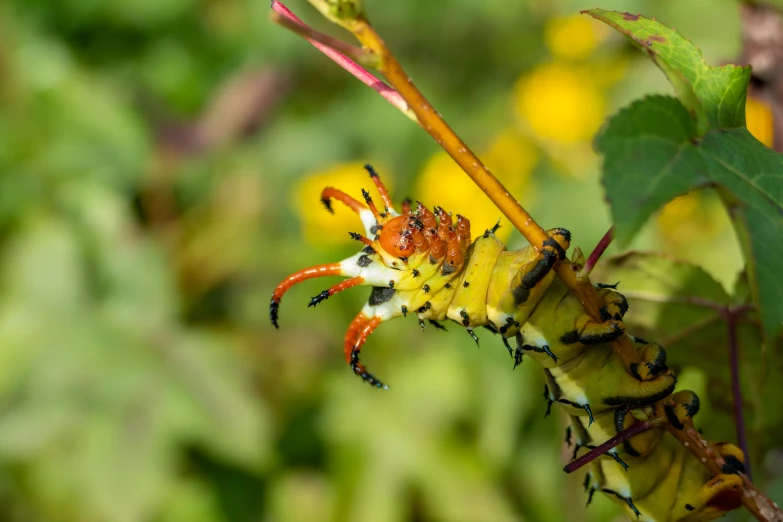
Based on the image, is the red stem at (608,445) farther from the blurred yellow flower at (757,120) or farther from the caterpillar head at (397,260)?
the blurred yellow flower at (757,120)

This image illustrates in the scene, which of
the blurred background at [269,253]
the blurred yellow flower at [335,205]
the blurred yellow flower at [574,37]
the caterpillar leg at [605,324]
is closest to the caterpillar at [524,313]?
the caterpillar leg at [605,324]

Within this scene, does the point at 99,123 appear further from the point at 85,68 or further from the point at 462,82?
the point at 462,82

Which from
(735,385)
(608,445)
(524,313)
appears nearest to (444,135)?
(524,313)

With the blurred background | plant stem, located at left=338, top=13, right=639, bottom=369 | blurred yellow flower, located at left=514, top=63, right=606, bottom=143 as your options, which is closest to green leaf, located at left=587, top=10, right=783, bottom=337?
plant stem, located at left=338, top=13, right=639, bottom=369

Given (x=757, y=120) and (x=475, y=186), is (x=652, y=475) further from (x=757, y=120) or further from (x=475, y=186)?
(x=475, y=186)

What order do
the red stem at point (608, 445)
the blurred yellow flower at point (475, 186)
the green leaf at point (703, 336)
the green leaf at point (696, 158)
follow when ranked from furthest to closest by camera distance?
the blurred yellow flower at point (475, 186), the green leaf at point (703, 336), the red stem at point (608, 445), the green leaf at point (696, 158)

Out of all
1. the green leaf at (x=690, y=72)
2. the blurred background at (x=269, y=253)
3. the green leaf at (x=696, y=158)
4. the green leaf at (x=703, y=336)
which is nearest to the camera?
the green leaf at (x=696, y=158)
